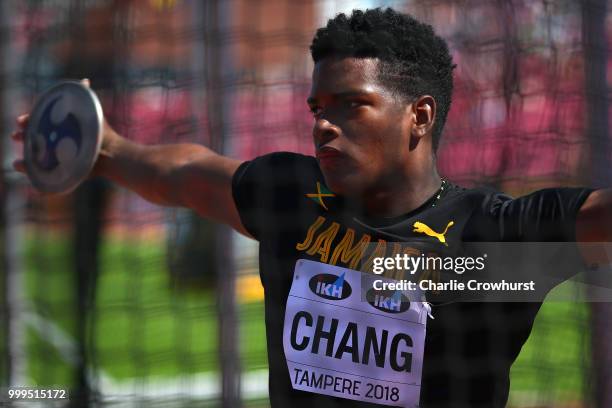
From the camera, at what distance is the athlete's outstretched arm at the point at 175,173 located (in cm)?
261

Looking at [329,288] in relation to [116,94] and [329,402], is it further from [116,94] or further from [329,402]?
[116,94]

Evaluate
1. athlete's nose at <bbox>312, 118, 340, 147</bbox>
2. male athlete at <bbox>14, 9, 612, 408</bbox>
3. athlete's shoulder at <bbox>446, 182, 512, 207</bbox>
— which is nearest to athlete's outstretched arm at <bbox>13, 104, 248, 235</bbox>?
male athlete at <bbox>14, 9, 612, 408</bbox>

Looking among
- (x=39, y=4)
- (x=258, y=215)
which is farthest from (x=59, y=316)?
(x=258, y=215)

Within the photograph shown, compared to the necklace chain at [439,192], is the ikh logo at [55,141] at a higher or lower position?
Answer: higher

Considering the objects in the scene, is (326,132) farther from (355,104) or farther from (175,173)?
(175,173)

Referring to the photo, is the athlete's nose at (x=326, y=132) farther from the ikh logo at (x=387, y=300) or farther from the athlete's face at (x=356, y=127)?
the ikh logo at (x=387, y=300)

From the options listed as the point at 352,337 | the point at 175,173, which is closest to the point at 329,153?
the point at 352,337

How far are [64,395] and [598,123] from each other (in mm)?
2226

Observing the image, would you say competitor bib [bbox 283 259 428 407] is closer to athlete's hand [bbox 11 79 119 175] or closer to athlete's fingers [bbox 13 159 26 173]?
athlete's hand [bbox 11 79 119 175]

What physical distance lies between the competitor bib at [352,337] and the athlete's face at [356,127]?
239mm

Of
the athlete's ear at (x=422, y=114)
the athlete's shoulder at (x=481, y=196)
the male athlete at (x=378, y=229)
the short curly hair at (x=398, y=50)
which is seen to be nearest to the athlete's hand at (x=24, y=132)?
the male athlete at (x=378, y=229)

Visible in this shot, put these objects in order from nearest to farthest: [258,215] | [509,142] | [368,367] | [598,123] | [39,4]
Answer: [368,367], [258,215], [598,123], [509,142], [39,4]

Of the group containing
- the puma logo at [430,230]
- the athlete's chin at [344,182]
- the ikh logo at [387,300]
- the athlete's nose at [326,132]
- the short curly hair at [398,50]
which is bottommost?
the ikh logo at [387,300]

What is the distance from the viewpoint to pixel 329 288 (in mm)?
2262
